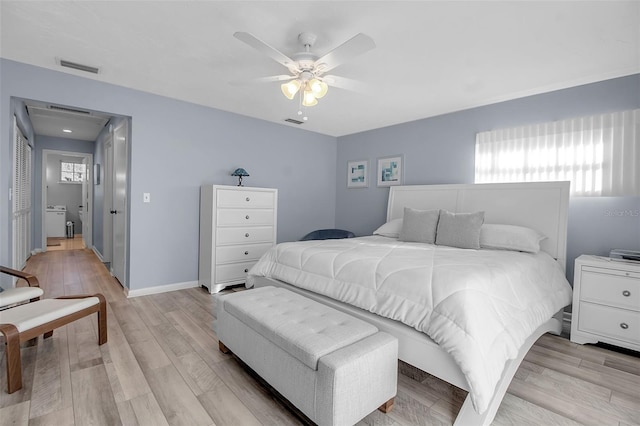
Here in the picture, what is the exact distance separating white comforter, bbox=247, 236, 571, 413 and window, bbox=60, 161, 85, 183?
372 inches

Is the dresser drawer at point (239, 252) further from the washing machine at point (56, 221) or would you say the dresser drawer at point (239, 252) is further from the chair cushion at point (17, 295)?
the washing machine at point (56, 221)

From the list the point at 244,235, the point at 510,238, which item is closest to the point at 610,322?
the point at 510,238

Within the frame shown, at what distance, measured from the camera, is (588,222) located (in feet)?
9.43

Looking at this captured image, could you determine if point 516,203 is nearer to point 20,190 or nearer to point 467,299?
point 467,299

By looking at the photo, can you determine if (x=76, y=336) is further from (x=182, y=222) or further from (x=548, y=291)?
(x=548, y=291)

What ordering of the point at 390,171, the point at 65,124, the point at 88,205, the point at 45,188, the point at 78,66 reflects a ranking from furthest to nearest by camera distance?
1. the point at 88,205
2. the point at 45,188
3. the point at 65,124
4. the point at 390,171
5. the point at 78,66

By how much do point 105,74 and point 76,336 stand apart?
2405mm

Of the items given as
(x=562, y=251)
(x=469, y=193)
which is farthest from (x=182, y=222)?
(x=562, y=251)

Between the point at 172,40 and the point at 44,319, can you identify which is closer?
the point at 44,319

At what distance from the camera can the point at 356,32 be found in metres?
2.14

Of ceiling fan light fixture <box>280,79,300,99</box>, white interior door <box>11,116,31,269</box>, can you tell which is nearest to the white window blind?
ceiling fan light fixture <box>280,79,300,99</box>

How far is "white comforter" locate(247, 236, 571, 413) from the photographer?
1.48 metres

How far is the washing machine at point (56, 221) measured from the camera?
8.05m

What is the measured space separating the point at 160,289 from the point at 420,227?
3105 millimetres
